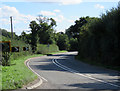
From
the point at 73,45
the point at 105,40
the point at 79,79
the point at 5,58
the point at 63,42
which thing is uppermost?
the point at 63,42

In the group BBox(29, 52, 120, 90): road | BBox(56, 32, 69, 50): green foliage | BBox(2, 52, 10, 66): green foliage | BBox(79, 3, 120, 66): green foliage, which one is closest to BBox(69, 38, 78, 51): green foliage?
BBox(56, 32, 69, 50): green foliage

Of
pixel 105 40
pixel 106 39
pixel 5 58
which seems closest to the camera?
pixel 5 58

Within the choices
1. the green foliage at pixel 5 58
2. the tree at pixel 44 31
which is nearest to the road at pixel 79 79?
the green foliage at pixel 5 58

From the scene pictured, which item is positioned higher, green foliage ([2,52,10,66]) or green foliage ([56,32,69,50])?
green foliage ([56,32,69,50])

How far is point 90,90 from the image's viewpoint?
888cm

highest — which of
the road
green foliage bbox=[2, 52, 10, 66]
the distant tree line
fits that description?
the distant tree line

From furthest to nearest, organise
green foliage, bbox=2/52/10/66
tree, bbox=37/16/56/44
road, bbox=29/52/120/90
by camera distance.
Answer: tree, bbox=37/16/56/44
green foliage, bbox=2/52/10/66
road, bbox=29/52/120/90

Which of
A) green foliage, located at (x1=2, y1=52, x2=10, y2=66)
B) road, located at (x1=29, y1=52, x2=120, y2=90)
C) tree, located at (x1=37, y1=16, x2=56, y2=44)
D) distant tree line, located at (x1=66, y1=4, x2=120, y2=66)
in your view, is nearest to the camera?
road, located at (x1=29, y1=52, x2=120, y2=90)

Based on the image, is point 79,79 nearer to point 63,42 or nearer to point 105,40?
point 105,40

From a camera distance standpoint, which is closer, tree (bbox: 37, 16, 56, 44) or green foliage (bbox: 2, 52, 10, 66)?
green foliage (bbox: 2, 52, 10, 66)

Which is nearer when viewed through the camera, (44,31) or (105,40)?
(105,40)

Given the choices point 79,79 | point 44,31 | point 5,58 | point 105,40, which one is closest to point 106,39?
point 105,40

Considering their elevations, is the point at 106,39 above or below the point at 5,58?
above

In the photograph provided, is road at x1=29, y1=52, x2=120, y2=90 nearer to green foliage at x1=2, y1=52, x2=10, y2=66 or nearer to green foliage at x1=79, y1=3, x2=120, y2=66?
green foliage at x1=2, y1=52, x2=10, y2=66
